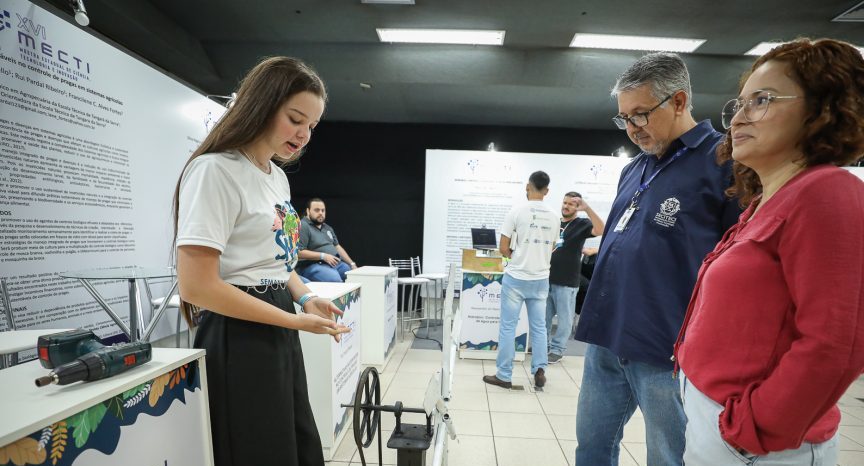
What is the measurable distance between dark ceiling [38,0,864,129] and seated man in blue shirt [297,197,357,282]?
1725mm

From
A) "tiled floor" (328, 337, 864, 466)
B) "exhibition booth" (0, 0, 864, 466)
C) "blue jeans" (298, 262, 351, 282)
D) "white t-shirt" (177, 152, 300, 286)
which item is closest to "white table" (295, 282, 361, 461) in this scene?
"exhibition booth" (0, 0, 864, 466)

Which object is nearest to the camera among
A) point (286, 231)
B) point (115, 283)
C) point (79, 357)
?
point (79, 357)

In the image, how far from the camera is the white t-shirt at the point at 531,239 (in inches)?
115

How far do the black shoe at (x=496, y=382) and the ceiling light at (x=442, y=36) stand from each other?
344 centimetres

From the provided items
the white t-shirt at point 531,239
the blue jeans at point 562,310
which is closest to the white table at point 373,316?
the white t-shirt at point 531,239

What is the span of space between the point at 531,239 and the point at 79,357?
2.66 meters

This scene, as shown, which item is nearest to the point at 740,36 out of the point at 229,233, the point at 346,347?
the point at 346,347

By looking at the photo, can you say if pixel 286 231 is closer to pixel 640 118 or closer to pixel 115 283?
pixel 640 118

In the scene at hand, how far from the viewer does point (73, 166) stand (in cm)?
238

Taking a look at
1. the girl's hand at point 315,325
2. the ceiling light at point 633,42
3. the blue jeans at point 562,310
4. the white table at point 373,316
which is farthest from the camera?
the ceiling light at point 633,42

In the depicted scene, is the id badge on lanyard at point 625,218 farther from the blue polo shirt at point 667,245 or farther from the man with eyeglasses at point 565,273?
the man with eyeglasses at point 565,273


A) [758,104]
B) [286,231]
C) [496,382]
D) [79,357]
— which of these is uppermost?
[758,104]

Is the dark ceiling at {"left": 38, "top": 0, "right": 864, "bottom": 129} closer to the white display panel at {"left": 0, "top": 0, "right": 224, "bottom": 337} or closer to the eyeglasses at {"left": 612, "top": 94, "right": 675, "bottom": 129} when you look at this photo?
the white display panel at {"left": 0, "top": 0, "right": 224, "bottom": 337}

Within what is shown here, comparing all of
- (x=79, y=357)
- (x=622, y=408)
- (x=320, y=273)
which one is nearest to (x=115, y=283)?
(x=320, y=273)
